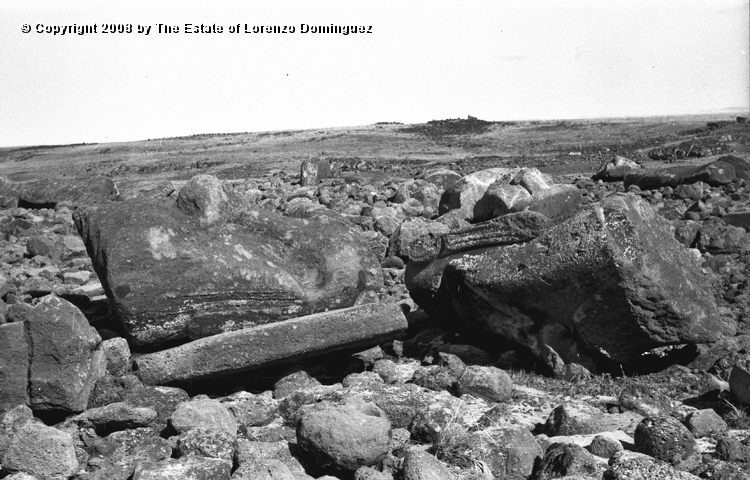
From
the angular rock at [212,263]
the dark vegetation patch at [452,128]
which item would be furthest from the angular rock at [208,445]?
the dark vegetation patch at [452,128]

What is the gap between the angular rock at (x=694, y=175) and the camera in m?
14.8

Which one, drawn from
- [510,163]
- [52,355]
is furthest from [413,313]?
[510,163]

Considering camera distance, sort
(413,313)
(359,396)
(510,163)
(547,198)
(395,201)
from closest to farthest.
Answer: (359,396) < (413,313) < (547,198) < (395,201) < (510,163)

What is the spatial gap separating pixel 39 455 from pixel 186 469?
1009 millimetres

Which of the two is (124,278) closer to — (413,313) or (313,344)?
(313,344)

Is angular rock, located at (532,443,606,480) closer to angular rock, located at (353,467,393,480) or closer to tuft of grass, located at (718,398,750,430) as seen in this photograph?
angular rock, located at (353,467,393,480)

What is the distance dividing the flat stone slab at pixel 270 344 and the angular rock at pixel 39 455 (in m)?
1.46

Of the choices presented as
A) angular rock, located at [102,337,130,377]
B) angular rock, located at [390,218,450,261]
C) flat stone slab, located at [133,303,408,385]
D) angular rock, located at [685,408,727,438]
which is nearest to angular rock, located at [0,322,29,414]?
angular rock, located at [102,337,130,377]

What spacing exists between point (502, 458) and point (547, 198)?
663 centimetres

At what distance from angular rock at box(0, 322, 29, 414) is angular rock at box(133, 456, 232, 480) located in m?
1.83

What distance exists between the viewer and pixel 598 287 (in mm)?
6840

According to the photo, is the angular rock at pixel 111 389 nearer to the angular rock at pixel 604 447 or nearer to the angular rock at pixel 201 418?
the angular rock at pixel 201 418

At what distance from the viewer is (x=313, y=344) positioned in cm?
688

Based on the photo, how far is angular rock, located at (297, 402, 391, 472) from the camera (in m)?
5.11
